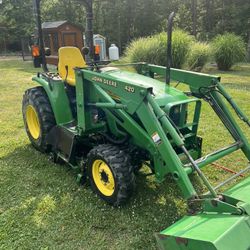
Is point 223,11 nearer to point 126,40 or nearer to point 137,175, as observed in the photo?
point 126,40

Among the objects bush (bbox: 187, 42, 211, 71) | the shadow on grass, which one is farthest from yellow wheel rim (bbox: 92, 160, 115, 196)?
bush (bbox: 187, 42, 211, 71)

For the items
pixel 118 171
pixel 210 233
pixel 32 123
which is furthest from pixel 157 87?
pixel 32 123

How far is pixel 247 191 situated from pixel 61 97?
238 centimetres

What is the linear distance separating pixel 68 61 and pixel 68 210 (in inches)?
74.8

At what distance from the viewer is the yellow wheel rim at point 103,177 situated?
3115 millimetres

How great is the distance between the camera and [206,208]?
2246 millimetres

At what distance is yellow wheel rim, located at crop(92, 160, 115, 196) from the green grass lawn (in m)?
0.14

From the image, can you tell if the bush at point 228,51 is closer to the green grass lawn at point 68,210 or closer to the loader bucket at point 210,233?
the green grass lawn at point 68,210

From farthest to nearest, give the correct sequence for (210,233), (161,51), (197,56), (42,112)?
(197,56) → (161,51) → (42,112) → (210,233)

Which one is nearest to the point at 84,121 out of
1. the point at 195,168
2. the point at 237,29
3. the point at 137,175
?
the point at 137,175

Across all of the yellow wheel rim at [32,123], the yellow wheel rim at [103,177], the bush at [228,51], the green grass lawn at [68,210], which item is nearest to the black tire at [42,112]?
the yellow wheel rim at [32,123]

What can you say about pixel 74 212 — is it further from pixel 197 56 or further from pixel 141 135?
pixel 197 56

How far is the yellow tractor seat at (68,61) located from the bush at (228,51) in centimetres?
1030

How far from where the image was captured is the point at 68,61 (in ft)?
13.1
